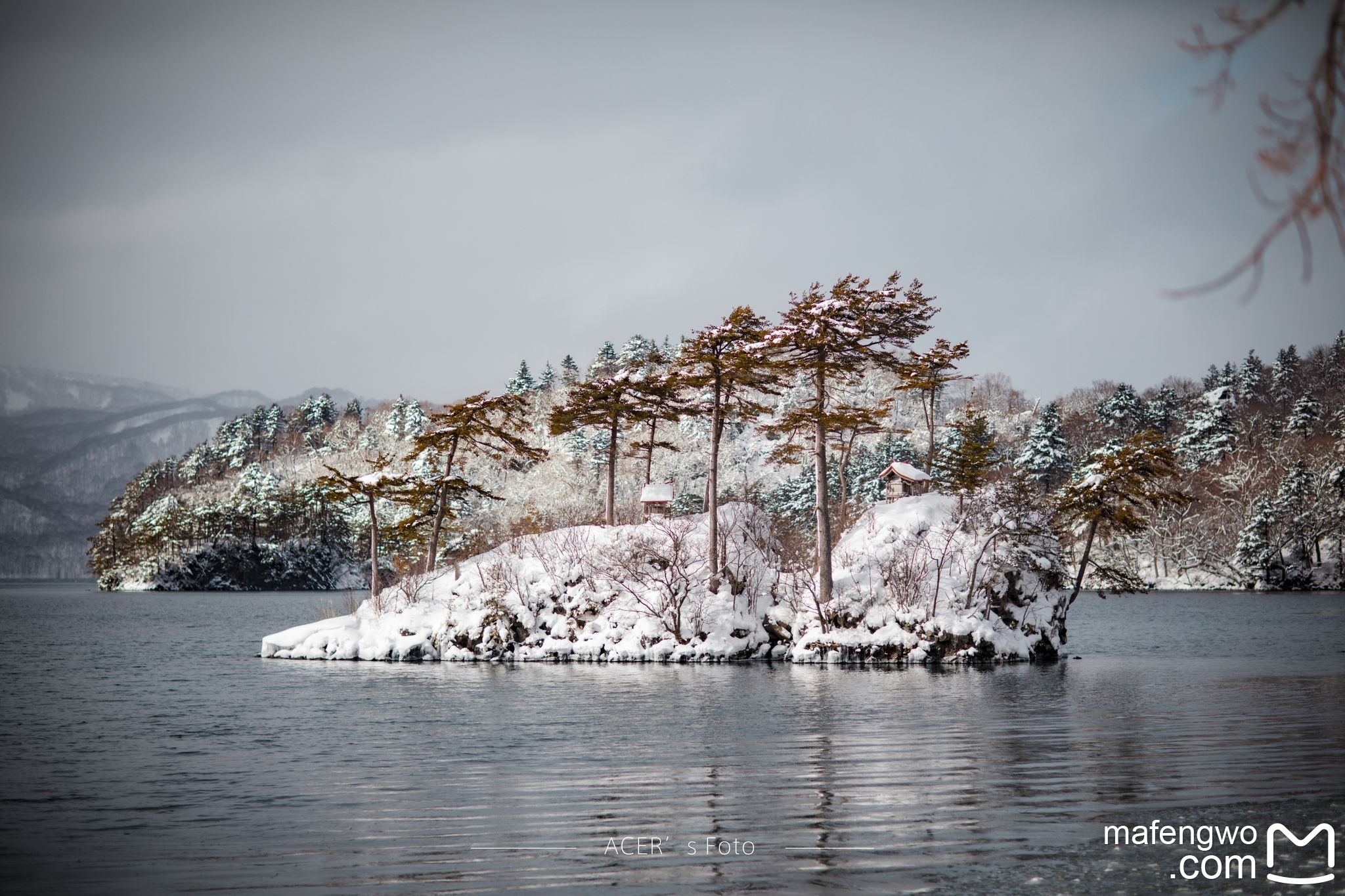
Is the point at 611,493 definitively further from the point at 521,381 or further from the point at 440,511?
the point at 521,381

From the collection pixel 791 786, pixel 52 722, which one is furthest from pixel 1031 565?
pixel 52 722

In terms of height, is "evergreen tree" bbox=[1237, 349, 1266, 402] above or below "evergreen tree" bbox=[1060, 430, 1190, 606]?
above

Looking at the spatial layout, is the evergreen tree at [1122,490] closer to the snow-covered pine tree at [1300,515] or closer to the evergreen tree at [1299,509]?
the evergreen tree at [1299,509]

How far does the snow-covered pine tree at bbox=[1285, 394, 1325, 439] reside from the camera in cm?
10656

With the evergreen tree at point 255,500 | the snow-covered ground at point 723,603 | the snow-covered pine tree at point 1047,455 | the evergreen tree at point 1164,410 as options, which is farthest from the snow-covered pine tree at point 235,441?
the evergreen tree at point 1164,410

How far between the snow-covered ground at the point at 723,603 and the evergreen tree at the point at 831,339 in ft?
7.50

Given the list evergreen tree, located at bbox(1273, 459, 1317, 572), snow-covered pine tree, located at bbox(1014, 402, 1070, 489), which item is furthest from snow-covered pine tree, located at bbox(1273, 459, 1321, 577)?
snow-covered pine tree, located at bbox(1014, 402, 1070, 489)

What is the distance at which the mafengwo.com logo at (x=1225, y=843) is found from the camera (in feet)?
27.7

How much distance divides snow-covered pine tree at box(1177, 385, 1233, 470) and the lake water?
3410 inches

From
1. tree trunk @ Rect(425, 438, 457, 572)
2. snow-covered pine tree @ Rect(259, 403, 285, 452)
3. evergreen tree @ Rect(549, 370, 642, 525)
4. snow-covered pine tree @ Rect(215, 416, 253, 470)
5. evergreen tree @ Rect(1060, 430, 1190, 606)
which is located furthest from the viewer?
snow-covered pine tree @ Rect(259, 403, 285, 452)

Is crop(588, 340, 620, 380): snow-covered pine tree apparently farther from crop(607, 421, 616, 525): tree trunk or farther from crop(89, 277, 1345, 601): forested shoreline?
crop(607, 421, 616, 525): tree trunk

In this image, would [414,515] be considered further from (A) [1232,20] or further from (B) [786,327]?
(A) [1232,20]

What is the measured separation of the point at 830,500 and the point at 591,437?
49.4 meters

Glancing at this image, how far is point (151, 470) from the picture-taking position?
167500 mm
